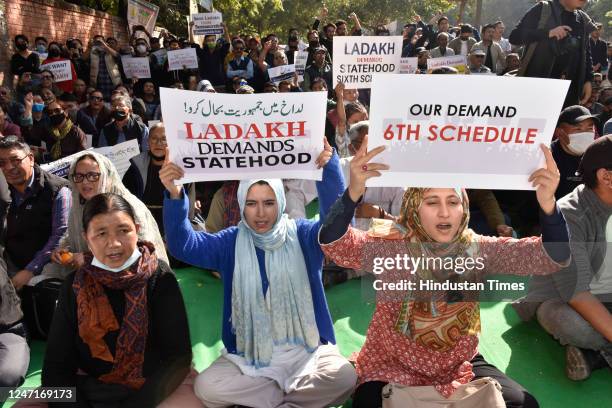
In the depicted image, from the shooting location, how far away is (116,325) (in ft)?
7.54

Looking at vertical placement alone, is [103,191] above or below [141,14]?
below

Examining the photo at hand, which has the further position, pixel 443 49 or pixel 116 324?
pixel 443 49

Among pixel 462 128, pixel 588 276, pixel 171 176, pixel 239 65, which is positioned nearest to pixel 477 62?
pixel 239 65

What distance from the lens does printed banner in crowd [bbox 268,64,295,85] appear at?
26.5 feet

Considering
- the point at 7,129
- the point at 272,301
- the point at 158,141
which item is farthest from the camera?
the point at 7,129

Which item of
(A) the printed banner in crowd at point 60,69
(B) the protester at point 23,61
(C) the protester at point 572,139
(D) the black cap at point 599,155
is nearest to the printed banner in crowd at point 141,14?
(B) the protester at point 23,61

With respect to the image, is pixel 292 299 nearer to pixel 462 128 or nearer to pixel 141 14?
pixel 462 128

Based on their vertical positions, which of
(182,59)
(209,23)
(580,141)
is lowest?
(580,141)

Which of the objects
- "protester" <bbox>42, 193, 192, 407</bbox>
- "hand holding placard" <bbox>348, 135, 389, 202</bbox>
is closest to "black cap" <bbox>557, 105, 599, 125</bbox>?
"hand holding placard" <bbox>348, 135, 389, 202</bbox>

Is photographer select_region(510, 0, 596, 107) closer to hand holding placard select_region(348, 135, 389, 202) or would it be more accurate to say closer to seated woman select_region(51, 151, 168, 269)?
hand holding placard select_region(348, 135, 389, 202)

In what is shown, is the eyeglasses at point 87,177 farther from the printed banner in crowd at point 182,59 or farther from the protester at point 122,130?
the printed banner in crowd at point 182,59

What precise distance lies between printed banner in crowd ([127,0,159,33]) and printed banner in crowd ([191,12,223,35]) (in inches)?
150

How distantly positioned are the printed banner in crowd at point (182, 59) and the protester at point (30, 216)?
5.52 metres

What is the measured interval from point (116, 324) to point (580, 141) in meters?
3.54
